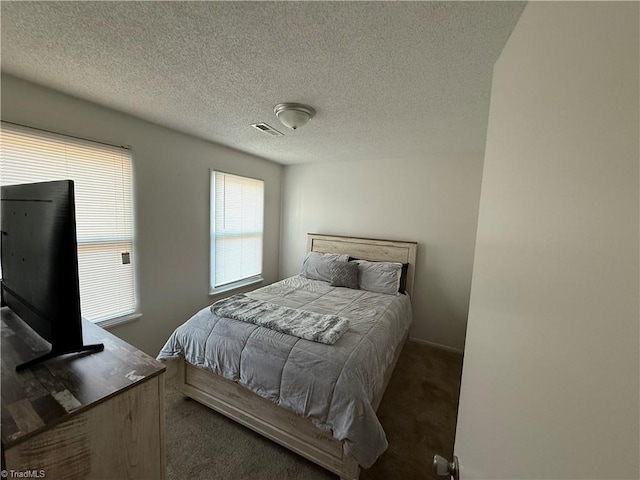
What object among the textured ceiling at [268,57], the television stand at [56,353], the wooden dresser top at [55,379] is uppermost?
the textured ceiling at [268,57]

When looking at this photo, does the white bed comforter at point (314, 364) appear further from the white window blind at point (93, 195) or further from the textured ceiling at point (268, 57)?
the textured ceiling at point (268, 57)

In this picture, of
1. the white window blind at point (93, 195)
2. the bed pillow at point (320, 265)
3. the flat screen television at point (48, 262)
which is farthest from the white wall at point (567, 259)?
the bed pillow at point (320, 265)

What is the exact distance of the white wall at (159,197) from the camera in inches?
69.5

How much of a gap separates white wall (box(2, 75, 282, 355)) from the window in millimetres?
126

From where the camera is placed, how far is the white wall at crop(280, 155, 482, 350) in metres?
2.94

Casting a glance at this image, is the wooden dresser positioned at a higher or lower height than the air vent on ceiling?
lower

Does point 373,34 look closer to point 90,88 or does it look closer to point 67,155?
point 90,88

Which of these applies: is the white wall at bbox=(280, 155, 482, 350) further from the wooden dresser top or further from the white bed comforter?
the wooden dresser top

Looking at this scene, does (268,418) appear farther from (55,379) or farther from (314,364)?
(55,379)

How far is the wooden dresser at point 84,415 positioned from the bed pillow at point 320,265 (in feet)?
7.63

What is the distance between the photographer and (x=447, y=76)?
1.36 m

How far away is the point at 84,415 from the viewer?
30.4 inches
